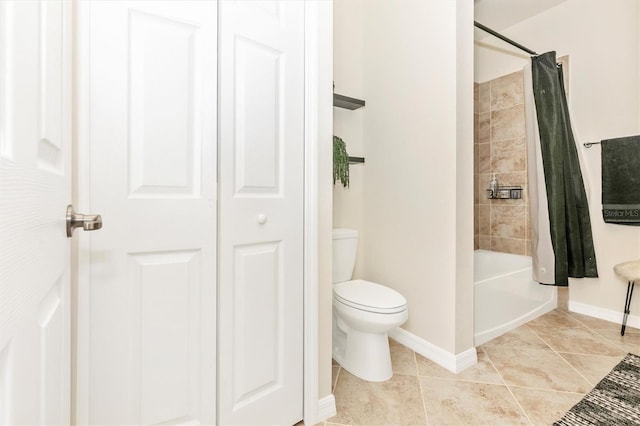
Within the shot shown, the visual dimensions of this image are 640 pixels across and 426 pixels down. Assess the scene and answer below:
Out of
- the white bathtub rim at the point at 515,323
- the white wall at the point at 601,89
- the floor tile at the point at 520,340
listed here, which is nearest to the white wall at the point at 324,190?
the white bathtub rim at the point at 515,323

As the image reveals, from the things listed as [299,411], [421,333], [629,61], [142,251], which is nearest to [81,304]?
[142,251]

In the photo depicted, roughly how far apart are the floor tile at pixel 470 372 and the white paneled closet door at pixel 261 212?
87 cm

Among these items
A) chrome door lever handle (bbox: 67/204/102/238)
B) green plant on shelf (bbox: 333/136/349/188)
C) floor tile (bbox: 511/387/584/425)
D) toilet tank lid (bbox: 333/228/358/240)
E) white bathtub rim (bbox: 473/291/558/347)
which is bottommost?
floor tile (bbox: 511/387/584/425)

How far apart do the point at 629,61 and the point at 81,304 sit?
363 cm

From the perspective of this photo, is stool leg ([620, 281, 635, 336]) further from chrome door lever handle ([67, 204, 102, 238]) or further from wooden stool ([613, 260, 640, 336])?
chrome door lever handle ([67, 204, 102, 238])

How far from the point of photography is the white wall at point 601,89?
2285 mm

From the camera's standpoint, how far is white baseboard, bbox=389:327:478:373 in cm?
175

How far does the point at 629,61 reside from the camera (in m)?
2.28

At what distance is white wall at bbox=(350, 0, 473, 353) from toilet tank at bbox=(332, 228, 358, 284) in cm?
30

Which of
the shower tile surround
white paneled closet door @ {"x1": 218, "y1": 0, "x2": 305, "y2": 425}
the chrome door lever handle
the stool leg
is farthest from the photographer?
the shower tile surround

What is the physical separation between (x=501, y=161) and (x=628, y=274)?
140 centimetres

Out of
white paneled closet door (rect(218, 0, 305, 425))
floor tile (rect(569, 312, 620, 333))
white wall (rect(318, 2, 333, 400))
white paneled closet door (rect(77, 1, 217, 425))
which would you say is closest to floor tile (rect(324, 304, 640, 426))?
floor tile (rect(569, 312, 620, 333))

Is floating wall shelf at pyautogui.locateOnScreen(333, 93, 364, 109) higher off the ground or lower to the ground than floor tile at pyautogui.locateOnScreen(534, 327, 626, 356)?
higher

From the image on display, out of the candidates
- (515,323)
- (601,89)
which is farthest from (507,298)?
(601,89)
